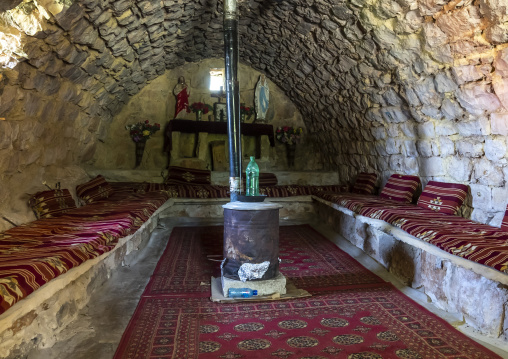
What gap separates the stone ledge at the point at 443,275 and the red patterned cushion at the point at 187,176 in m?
3.16

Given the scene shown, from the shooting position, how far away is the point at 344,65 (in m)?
5.08

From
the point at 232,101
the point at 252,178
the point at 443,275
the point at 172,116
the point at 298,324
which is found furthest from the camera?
the point at 172,116

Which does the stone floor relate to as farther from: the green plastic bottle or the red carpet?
the green plastic bottle

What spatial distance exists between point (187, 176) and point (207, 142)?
97 centimetres

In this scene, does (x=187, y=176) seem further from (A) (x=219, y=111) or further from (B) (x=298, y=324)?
(B) (x=298, y=324)

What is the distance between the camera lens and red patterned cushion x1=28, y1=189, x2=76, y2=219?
3838 millimetres

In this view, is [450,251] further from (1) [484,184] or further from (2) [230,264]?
(2) [230,264]

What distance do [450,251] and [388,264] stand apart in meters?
1.25

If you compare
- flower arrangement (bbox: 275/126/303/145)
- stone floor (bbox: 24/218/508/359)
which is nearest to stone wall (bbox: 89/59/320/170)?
flower arrangement (bbox: 275/126/303/145)

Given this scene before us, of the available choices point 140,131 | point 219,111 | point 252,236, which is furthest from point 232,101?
point 219,111

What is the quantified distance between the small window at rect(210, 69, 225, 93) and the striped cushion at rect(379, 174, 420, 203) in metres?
3.99

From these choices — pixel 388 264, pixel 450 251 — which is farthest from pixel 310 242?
pixel 450 251

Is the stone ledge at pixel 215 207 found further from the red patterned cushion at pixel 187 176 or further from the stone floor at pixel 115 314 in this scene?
the stone floor at pixel 115 314

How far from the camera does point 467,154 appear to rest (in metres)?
3.88
